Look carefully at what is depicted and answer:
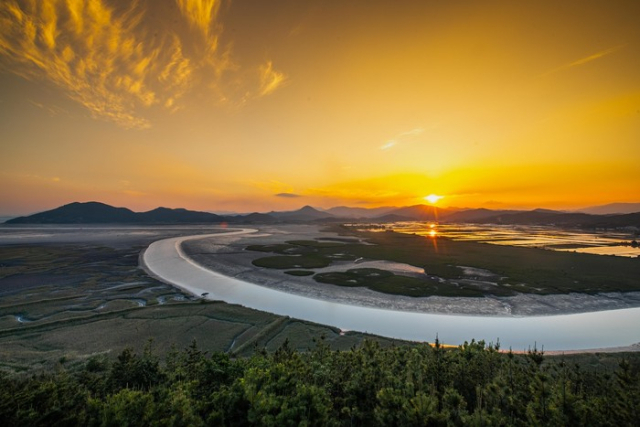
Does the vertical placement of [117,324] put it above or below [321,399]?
below

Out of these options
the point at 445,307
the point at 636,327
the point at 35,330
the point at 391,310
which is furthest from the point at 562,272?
the point at 35,330

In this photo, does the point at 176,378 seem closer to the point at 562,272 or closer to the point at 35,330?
the point at 35,330

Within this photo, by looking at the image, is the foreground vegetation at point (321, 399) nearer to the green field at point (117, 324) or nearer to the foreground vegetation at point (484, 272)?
the green field at point (117, 324)

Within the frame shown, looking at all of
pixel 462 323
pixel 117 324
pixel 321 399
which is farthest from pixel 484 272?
pixel 117 324

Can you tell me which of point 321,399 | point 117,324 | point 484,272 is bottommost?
point 484,272

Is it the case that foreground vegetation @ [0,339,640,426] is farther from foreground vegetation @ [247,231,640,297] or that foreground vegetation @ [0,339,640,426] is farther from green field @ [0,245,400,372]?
foreground vegetation @ [247,231,640,297]

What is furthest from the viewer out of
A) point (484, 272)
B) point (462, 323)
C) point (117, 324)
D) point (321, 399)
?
point (484, 272)

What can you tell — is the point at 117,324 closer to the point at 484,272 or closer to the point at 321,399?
the point at 321,399
